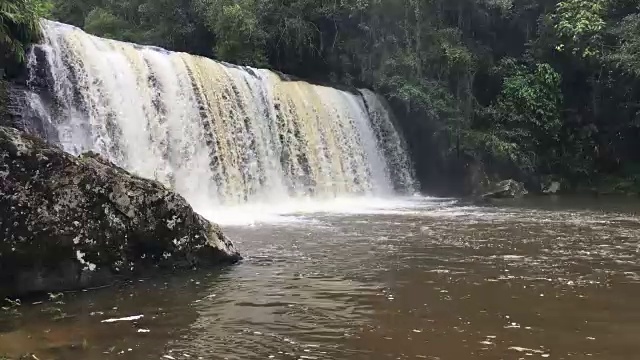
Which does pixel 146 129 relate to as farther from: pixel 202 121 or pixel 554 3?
pixel 554 3

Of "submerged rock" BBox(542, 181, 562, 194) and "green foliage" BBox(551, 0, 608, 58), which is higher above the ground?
"green foliage" BBox(551, 0, 608, 58)

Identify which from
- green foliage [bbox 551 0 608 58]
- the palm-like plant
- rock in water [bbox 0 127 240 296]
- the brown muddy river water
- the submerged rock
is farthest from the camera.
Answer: the submerged rock

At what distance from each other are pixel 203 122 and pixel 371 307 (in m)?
10.7

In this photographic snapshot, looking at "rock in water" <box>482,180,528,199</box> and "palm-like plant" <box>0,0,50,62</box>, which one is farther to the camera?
"rock in water" <box>482,180,528,199</box>

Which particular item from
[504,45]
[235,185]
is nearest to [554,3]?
[504,45]

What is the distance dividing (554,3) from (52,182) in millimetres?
22702

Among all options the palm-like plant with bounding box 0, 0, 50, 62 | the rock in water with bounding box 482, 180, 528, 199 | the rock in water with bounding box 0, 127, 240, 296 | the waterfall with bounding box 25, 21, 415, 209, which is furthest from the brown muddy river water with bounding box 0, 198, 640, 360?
the rock in water with bounding box 482, 180, 528, 199

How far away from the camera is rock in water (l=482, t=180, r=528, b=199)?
64.9 feet

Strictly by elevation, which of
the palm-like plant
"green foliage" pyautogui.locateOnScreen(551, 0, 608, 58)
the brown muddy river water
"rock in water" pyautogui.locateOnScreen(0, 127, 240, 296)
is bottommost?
the brown muddy river water

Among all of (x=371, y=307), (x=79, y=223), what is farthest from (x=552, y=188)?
(x=79, y=223)

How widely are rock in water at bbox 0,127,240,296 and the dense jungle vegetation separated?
15208mm

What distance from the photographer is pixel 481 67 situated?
2322 centimetres

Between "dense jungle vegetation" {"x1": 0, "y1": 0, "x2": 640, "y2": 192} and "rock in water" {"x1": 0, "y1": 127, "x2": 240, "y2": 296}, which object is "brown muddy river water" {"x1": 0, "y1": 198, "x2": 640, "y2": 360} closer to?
"rock in water" {"x1": 0, "y1": 127, "x2": 240, "y2": 296}

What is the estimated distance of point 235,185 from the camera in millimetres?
15430
